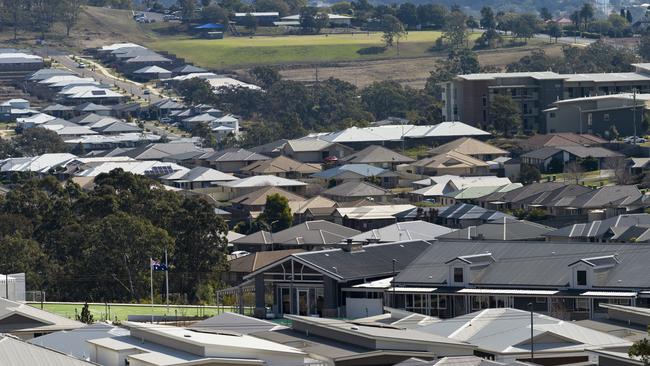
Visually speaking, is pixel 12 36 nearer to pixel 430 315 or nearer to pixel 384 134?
pixel 384 134

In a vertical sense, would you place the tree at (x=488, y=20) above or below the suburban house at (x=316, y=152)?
above

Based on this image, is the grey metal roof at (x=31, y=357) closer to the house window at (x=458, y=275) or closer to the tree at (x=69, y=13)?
the house window at (x=458, y=275)

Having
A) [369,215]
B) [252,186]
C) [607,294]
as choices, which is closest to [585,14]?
[252,186]

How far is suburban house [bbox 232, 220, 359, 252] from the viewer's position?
209 feet

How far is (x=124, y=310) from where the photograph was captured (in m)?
49.1

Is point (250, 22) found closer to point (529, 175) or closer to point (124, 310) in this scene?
point (529, 175)

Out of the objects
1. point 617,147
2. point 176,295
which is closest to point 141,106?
point 617,147

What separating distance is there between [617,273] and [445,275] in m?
4.04

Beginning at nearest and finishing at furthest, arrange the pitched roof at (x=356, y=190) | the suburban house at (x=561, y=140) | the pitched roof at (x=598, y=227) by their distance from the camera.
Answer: the pitched roof at (x=598, y=227) → the pitched roof at (x=356, y=190) → the suburban house at (x=561, y=140)

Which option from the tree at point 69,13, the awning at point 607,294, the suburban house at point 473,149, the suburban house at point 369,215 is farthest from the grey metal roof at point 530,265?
the tree at point 69,13

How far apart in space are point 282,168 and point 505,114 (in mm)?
12361

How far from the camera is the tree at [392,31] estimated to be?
153500 millimetres

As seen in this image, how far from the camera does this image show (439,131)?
101188 mm

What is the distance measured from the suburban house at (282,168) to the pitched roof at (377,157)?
190cm
